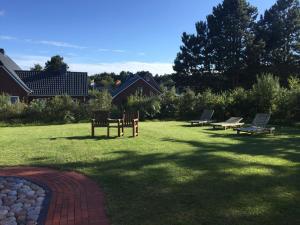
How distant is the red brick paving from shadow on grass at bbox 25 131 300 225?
208 millimetres

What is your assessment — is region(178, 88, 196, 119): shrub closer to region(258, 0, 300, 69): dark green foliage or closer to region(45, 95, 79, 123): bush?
region(45, 95, 79, 123): bush

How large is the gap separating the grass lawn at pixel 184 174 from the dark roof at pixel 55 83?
29288 millimetres

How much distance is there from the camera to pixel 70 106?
2397 cm

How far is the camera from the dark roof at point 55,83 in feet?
135

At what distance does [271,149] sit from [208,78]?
1733 inches

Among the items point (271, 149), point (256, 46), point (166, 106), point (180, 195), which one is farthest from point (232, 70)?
point (180, 195)

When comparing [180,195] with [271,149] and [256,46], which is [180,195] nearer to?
[271,149]

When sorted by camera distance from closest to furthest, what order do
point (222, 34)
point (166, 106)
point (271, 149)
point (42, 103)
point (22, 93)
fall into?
point (271, 149) < point (42, 103) < point (166, 106) < point (22, 93) < point (222, 34)

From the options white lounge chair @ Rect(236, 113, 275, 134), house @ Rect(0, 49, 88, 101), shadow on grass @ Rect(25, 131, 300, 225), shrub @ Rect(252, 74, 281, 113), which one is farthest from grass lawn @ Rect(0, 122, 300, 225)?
house @ Rect(0, 49, 88, 101)

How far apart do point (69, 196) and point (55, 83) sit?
123 ft

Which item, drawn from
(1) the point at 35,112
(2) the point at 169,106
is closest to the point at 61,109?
(1) the point at 35,112

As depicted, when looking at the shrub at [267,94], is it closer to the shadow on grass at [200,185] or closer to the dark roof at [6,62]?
the shadow on grass at [200,185]

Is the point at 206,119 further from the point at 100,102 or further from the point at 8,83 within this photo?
the point at 8,83

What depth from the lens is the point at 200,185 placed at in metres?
6.52
